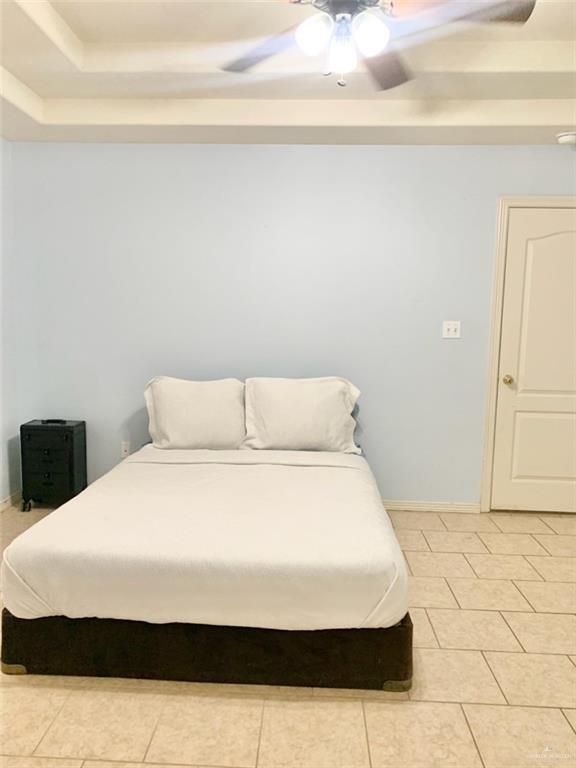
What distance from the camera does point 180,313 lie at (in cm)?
393

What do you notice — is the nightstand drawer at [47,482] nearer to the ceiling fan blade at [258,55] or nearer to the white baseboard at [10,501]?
the white baseboard at [10,501]

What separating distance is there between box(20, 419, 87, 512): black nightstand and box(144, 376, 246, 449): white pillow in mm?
589

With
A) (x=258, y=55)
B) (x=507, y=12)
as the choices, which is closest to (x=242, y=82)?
(x=258, y=55)

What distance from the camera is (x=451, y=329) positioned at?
3.88 m

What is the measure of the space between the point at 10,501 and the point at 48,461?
0.43m

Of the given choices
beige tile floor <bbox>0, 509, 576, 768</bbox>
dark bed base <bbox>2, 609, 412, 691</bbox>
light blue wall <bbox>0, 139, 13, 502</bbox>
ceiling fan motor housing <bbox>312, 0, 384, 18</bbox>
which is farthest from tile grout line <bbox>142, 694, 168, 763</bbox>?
ceiling fan motor housing <bbox>312, 0, 384, 18</bbox>

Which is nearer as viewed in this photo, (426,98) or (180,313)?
(426,98)

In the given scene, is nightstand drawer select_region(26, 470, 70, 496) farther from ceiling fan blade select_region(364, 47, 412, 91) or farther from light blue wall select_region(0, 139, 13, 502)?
ceiling fan blade select_region(364, 47, 412, 91)

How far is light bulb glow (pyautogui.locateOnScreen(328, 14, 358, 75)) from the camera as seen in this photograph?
203cm

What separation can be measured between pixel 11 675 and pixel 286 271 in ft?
8.66

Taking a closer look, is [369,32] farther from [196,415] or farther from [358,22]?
[196,415]

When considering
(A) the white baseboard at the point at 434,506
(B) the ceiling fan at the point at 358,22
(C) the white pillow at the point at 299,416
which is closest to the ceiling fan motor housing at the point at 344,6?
(B) the ceiling fan at the point at 358,22

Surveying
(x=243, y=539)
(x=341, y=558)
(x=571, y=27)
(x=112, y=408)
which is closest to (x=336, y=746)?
(x=341, y=558)

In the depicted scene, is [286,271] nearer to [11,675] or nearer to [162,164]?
[162,164]
